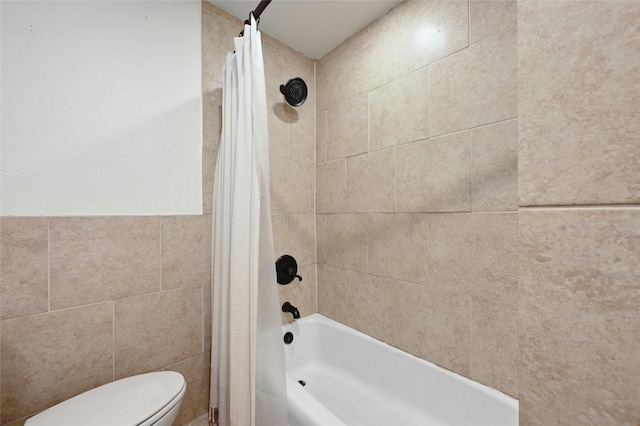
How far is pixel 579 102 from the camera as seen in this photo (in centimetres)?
24

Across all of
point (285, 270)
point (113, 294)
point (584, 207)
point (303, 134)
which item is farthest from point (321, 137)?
point (584, 207)

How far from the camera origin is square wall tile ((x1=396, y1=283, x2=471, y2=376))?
45.2 inches

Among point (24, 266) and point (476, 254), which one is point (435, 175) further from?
point (24, 266)

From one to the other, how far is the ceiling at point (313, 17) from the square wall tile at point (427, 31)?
15 cm

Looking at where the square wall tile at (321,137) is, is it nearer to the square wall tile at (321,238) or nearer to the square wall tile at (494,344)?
the square wall tile at (321,238)

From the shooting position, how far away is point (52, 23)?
98 centimetres

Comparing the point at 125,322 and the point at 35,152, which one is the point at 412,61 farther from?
the point at 125,322

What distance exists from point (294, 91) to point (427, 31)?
78cm

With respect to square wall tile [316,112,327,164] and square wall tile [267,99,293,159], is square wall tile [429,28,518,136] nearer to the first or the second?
square wall tile [316,112,327,164]

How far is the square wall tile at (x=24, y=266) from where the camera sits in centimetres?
90

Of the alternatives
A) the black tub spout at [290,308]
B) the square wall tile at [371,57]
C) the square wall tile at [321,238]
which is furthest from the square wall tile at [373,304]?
the square wall tile at [371,57]

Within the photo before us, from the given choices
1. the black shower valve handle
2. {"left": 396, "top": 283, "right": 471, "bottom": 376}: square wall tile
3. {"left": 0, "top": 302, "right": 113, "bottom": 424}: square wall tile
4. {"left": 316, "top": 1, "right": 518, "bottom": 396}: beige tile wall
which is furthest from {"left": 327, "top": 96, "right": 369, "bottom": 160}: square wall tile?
{"left": 0, "top": 302, "right": 113, "bottom": 424}: square wall tile

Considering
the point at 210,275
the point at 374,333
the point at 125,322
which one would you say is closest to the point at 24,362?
the point at 125,322

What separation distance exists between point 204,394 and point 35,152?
133 centimetres
